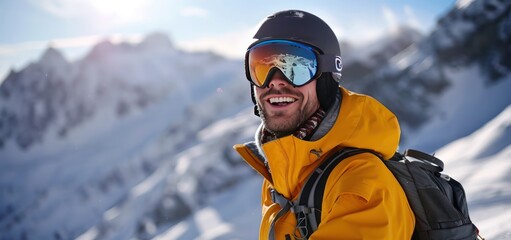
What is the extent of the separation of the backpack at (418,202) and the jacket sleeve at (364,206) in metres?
0.08

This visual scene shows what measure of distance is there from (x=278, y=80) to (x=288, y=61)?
6.6 inches

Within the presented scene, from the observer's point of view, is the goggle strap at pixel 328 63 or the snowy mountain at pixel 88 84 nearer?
the goggle strap at pixel 328 63

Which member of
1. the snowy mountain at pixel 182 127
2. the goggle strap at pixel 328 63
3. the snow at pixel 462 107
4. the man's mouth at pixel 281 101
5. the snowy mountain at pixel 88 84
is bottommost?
the man's mouth at pixel 281 101

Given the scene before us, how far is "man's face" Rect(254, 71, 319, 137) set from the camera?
278cm

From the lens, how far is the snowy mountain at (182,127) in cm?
2312

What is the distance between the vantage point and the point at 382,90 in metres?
30.3

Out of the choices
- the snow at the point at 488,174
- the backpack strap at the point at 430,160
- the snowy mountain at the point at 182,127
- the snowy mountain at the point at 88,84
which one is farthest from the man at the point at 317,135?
the snowy mountain at the point at 88,84

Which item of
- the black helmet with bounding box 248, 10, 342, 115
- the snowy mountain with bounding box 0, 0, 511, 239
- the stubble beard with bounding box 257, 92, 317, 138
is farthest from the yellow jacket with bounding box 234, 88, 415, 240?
the snowy mountain with bounding box 0, 0, 511, 239

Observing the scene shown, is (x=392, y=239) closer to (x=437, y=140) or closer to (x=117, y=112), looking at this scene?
(x=437, y=140)

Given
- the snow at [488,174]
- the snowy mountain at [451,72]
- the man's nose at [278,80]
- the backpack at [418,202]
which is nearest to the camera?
the backpack at [418,202]

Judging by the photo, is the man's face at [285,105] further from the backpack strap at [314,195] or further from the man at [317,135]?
the backpack strap at [314,195]

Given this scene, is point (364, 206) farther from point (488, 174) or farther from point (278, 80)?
point (488, 174)

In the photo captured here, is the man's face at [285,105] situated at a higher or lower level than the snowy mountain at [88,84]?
lower

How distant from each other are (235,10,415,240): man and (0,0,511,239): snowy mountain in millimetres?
2590
